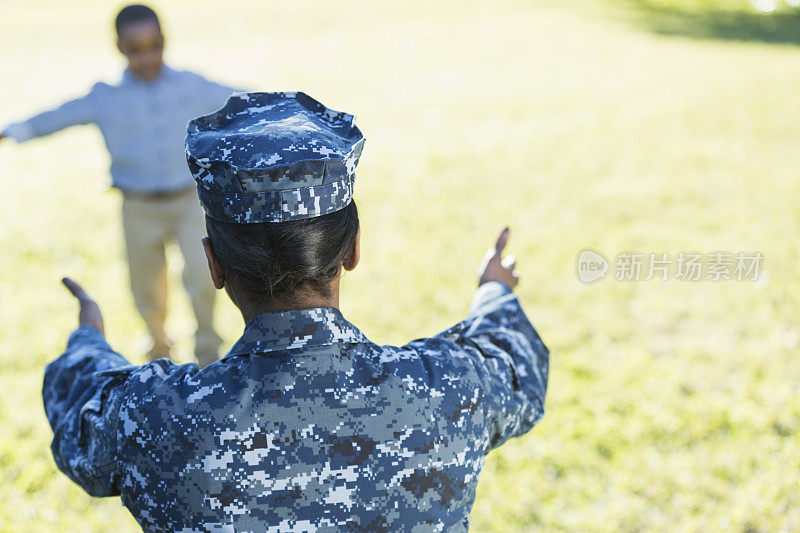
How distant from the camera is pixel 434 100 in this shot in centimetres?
1094

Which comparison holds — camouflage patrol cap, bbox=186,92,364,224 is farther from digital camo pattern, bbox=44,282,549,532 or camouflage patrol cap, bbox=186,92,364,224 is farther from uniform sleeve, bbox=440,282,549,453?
uniform sleeve, bbox=440,282,549,453

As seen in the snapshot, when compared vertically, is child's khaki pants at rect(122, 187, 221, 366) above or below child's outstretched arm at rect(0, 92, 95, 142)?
below

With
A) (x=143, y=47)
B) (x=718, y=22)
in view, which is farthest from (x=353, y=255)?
(x=718, y=22)

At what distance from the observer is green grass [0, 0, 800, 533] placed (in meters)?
3.21

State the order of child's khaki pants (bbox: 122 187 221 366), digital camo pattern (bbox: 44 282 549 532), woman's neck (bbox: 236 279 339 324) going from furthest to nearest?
1. child's khaki pants (bbox: 122 187 221 366)
2. woman's neck (bbox: 236 279 339 324)
3. digital camo pattern (bbox: 44 282 549 532)

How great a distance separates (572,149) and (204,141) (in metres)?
7.58

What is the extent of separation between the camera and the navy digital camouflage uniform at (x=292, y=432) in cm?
117

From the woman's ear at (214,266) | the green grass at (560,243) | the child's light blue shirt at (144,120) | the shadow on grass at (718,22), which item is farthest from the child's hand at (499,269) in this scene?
the shadow on grass at (718,22)

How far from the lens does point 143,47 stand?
11.4 feet

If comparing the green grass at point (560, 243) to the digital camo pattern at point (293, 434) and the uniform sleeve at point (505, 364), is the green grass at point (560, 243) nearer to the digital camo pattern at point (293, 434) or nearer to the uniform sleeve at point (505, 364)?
the uniform sleeve at point (505, 364)

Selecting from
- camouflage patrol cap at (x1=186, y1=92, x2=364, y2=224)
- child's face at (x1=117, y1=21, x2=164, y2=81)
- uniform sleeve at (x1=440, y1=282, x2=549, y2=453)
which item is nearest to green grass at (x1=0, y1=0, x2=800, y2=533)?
child's face at (x1=117, y1=21, x2=164, y2=81)
